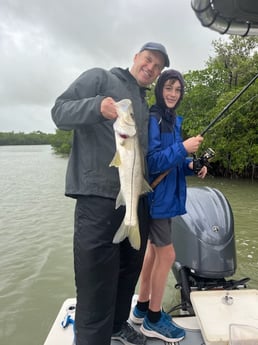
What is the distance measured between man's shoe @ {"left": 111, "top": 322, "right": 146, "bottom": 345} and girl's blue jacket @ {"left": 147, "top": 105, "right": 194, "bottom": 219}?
85cm

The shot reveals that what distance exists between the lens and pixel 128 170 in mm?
1936

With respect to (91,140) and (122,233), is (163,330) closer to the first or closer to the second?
(122,233)

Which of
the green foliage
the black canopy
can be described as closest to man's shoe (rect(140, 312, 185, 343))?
the black canopy

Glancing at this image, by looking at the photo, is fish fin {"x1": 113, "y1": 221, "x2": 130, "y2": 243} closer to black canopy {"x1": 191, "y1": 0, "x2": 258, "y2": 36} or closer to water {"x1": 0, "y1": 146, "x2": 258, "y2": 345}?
black canopy {"x1": 191, "y1": 0, "x2": 258, "y2": 36}

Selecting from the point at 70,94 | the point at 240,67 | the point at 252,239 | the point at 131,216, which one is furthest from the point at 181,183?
the point at 240,67

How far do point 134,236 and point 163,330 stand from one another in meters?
0.88

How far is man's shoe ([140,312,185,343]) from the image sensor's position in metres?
2.39

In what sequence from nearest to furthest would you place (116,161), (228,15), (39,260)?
1. (116,161)
2. (228,15)
3. (39,260)

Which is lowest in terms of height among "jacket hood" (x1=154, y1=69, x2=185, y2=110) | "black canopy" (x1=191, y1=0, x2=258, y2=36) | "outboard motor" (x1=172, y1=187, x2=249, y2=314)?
"outboard motor" (x1=172, y1=187, x2=249, y2=314)

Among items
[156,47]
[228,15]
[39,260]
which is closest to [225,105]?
[39,260]

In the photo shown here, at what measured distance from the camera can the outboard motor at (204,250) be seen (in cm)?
291

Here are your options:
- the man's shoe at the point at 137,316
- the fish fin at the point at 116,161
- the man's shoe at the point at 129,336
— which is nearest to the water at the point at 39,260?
the man's shoe at the point at 137,316

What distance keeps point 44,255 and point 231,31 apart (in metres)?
4.99

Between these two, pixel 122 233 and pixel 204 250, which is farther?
pixel 204 250
